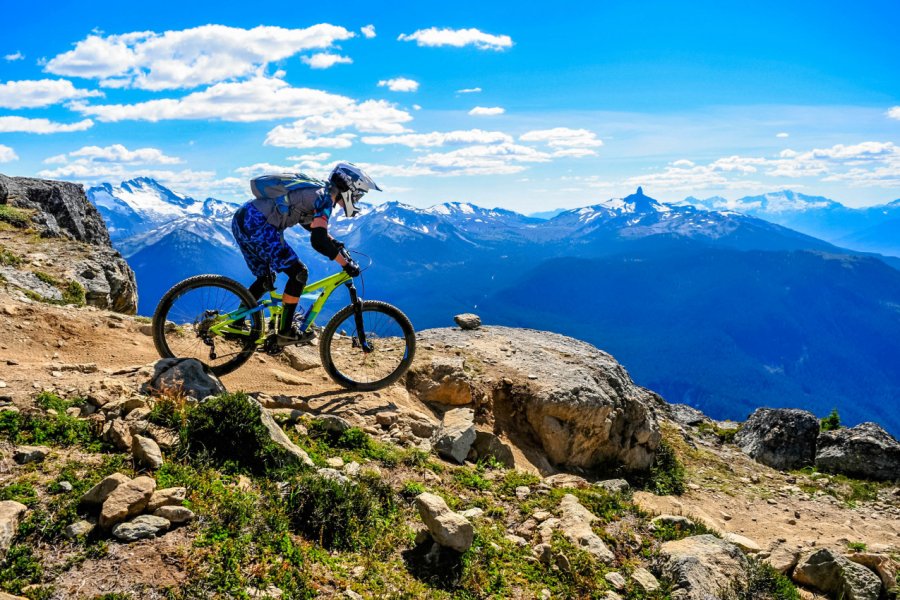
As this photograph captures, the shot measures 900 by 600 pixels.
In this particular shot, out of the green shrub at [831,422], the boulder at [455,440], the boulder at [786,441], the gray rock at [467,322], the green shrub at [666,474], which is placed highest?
the gray rock at [467,322]

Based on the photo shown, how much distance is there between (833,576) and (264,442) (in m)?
8.81

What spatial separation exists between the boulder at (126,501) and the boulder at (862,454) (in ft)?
74.6

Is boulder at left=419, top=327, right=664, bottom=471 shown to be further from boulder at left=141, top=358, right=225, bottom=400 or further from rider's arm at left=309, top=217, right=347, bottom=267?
boulder at left=141, top=358, right=225, bottom=400

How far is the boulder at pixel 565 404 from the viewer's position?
14664 mm

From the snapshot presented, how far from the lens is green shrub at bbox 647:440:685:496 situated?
15.0 m

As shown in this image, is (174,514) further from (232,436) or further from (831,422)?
(831,422)

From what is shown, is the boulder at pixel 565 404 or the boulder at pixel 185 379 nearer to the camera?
the boulder at pixel 185 379

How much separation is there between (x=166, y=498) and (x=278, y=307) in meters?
5.82

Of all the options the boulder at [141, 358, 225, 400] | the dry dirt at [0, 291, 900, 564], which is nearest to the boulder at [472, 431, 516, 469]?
the dry dirt at [0, 291, 900, 564]

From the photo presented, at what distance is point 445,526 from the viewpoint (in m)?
6.62

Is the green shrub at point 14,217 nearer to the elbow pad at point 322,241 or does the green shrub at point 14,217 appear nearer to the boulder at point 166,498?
the elbow pad at point 322,241

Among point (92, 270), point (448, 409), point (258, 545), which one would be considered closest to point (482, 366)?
point (448, 409)

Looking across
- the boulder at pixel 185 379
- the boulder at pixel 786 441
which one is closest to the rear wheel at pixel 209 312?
the boulder at pixel 185 379

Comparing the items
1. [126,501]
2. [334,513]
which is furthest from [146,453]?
[334,513]
